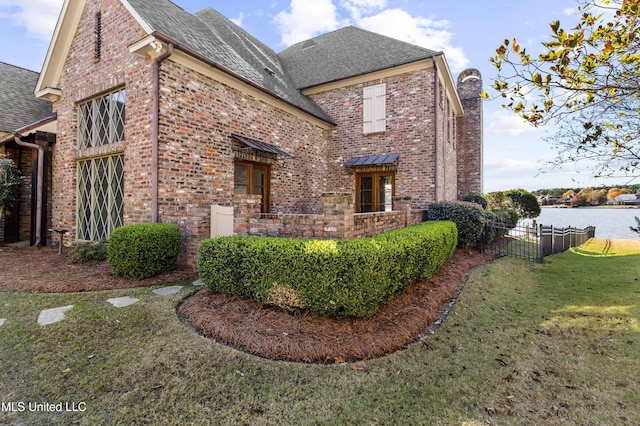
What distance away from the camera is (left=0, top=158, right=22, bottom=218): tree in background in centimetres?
850

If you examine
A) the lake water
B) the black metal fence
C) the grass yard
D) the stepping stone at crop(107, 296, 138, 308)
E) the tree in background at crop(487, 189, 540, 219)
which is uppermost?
the tree in background at crop(487, 189, 540, 219)

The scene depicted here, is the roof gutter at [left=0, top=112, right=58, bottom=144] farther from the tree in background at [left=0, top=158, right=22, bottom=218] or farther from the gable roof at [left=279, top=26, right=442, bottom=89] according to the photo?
the gable roof at [left=279, top=26, right=442, bottom=89]

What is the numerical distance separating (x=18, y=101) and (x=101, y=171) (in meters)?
6.69

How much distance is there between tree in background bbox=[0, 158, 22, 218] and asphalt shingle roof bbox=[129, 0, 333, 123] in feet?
20.9

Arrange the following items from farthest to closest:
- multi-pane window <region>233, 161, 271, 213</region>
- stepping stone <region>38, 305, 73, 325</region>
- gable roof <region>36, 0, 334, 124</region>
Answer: multi-pane window <region>233, 161, 271, 213</region>
gable roof <region>36, 0, 334, 124</region>
stepping stone <region>38, 305, 73, 325</region>

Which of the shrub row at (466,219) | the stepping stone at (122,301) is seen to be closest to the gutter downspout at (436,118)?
the shrub row at (466,219)

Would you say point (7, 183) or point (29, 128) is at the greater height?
point (29, 128)

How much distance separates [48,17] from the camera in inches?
334

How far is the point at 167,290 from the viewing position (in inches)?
190

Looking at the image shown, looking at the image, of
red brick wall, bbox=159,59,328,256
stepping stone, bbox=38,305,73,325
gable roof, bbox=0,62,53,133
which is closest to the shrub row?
red brick wall, bbox=159,59,328,256

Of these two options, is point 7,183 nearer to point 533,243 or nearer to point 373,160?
point 373,160

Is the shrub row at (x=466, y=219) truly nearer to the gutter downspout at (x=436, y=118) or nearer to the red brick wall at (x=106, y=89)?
the gutter downspout at (x=436, y=118)

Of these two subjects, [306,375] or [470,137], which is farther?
[470,137]

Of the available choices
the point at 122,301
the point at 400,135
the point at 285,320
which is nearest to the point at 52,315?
the point at 122,301
